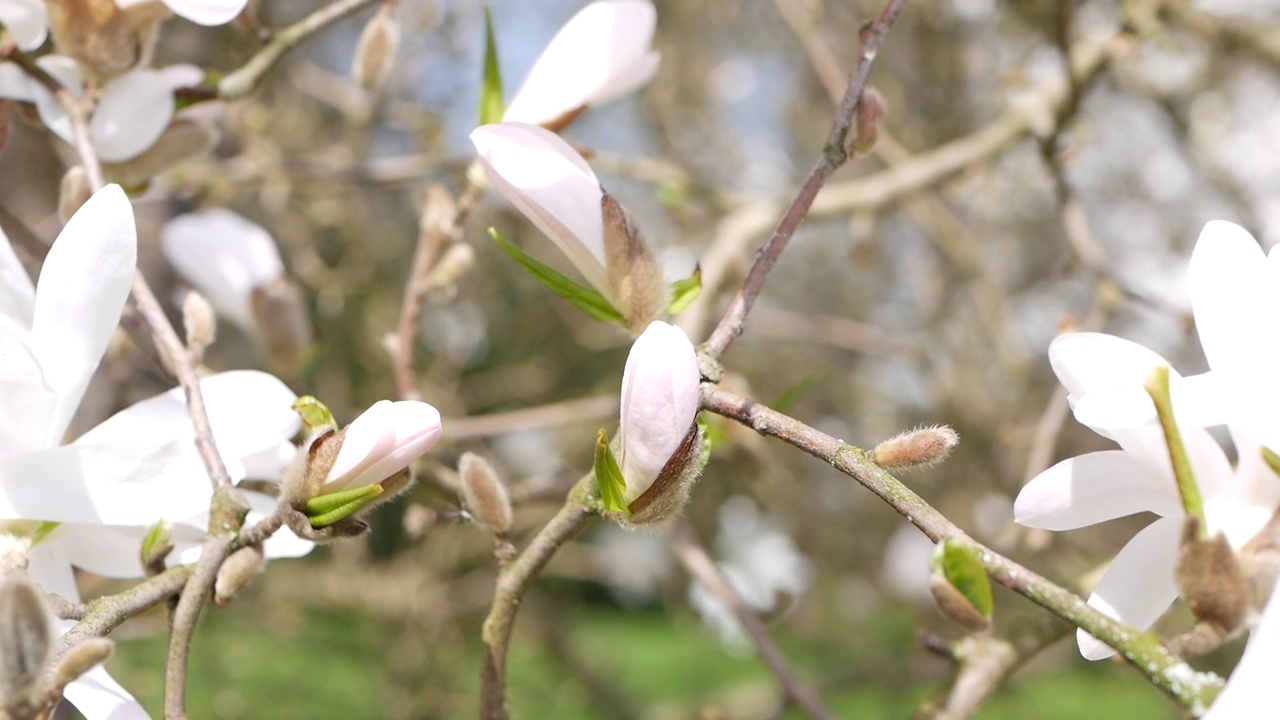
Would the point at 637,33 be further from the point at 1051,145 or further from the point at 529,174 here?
the point at 1051,145

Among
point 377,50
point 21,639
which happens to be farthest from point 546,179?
point 377,50

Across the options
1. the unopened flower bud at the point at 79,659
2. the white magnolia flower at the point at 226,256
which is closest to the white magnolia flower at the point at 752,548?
the white magnolia flower at the point at 226,256

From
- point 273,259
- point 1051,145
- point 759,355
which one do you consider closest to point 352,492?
point 273,259

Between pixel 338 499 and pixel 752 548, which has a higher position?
pixel 338 499

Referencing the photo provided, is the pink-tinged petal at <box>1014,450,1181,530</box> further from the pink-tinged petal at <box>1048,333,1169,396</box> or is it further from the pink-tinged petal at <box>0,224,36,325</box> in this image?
the pink-tinged petal at <box>0,224,36,325</box>

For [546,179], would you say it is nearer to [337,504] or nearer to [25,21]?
[337,504]

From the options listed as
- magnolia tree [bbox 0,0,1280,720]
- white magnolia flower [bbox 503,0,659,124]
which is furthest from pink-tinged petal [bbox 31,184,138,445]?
Answer: white magnolia flower [bbox 503,0,659,124]
